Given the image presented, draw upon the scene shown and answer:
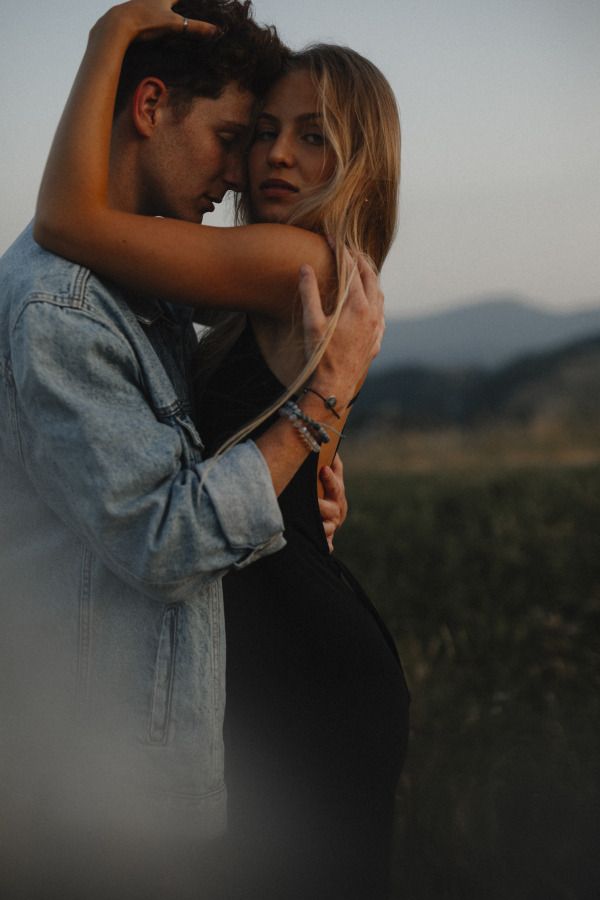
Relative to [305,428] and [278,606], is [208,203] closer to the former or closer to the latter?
[305,428]

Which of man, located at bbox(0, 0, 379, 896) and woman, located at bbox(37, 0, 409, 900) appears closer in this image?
man, located at bbox(0, 0, 379, 896)

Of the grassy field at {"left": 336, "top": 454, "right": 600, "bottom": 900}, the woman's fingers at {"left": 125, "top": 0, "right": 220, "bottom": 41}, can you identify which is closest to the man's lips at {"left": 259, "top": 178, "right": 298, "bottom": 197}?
the woman's fingers at {"left": 125, "top": 0, "right": 220, "bottom": 41}

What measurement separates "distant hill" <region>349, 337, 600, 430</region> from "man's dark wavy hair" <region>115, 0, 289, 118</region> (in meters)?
5.21

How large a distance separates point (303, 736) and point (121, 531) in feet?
2.17

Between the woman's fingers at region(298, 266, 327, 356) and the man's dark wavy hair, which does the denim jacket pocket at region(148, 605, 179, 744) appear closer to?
the woman's fingers at region(298, 266, 327, 356)

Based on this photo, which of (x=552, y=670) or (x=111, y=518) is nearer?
(x=111, y=518)

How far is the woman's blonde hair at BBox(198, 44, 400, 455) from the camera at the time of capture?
5.71ft

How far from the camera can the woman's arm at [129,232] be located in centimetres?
138

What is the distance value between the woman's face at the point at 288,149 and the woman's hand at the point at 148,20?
0.33 m

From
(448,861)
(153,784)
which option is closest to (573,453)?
(448,861)

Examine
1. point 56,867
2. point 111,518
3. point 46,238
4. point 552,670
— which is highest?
point 46,238

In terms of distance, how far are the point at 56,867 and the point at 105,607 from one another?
59 cm

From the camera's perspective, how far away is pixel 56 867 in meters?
1.52

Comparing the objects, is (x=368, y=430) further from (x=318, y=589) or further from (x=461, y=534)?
(x=318, y=589)
